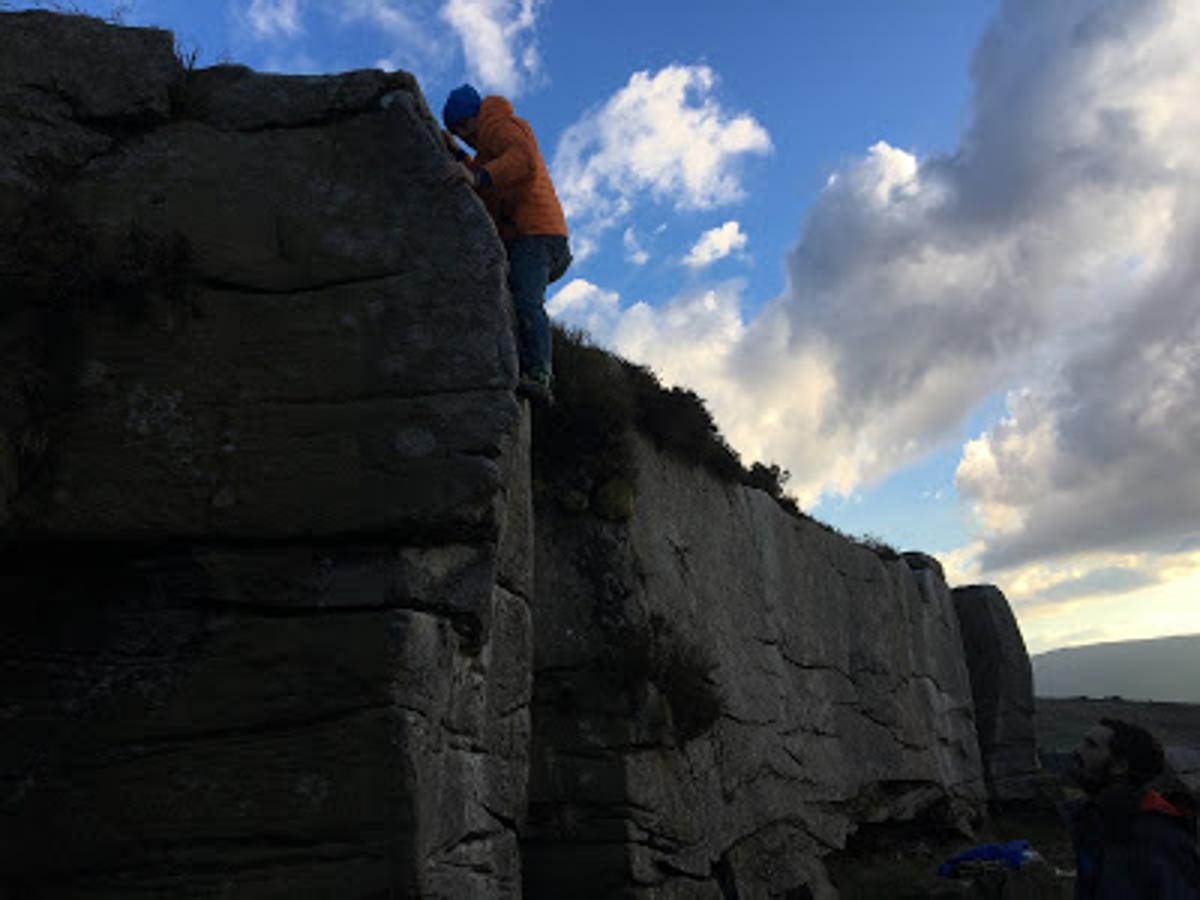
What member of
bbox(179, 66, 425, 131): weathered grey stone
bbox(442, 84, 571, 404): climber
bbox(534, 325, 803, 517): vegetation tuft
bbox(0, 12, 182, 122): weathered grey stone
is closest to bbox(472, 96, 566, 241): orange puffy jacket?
bbox(442, 84, 571, 404): climber

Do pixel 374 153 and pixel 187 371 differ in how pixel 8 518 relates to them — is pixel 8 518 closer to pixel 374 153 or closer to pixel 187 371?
pixel 187 371

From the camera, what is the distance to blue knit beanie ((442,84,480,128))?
7.95m

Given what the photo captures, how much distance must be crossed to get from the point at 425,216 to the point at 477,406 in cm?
135

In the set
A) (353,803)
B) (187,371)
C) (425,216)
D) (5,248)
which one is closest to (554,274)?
(425,216)

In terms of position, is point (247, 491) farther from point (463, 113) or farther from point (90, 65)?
point (463, 113)

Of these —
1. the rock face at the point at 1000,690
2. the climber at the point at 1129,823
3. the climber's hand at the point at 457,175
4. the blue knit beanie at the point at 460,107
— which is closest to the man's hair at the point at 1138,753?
the climber at the point at 1129,823

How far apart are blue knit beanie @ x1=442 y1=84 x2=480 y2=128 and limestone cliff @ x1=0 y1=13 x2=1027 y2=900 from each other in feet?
3.74

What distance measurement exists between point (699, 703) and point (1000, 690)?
17.1 meters

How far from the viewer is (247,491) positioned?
18.8 ft

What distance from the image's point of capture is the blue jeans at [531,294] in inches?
307

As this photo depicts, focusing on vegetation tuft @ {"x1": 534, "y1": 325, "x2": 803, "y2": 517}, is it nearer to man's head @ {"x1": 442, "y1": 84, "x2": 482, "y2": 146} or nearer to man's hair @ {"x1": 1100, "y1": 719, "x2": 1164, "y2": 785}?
man's head @ {"x1": 442, "y1": 84, "x2": 482, "y2": 146}

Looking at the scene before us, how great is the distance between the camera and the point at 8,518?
5383 mm

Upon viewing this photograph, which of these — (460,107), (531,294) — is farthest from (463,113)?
(531,294)

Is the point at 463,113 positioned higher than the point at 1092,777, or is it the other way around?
the point at 463,113
